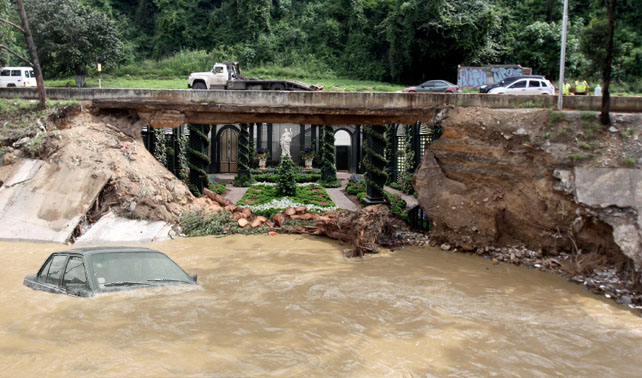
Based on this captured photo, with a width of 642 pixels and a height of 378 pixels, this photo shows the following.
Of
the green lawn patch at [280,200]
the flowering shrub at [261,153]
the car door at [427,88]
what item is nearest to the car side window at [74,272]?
the green lawn patch at [280,200]

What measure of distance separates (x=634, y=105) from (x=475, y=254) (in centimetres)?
621

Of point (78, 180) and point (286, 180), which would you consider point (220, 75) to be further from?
point (78, 180)

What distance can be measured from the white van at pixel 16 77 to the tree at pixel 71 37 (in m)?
2.48

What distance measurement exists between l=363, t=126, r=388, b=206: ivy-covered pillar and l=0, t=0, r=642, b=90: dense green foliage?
16531 millimetres

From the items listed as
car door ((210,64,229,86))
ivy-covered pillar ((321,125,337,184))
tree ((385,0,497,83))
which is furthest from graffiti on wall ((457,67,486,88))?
car door ((210,64,229,86))

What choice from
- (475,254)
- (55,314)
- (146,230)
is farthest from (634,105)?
(55,314)

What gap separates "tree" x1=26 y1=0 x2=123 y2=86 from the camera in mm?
30578

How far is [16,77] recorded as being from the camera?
1121 inches

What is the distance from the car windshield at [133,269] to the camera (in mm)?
6664

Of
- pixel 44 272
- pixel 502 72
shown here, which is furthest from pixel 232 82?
pixel 502 72

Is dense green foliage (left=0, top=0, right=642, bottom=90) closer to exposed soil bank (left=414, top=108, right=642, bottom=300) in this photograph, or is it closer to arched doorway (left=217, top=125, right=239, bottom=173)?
arched doorway (left=217, top=125, right=239, bottom=173)

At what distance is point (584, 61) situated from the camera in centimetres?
3388

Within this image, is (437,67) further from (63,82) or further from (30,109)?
(30,109)

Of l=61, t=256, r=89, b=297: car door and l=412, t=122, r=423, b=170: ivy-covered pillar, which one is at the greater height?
l=412, t=122, r=423, b=170: ivy-covered pillar
